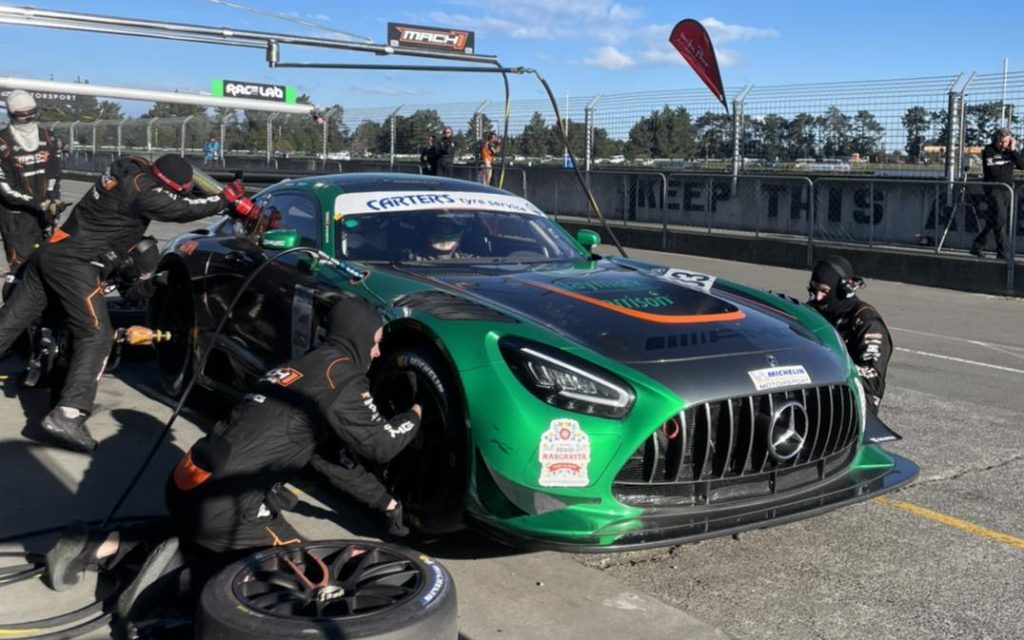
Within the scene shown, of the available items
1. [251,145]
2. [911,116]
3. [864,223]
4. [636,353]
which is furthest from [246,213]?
[251,145]

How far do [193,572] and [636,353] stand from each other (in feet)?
5.75

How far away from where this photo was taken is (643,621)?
11.9 ft

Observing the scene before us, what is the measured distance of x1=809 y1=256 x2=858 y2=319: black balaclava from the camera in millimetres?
5719

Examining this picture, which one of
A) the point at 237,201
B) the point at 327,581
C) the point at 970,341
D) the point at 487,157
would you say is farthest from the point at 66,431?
the point at 487,157

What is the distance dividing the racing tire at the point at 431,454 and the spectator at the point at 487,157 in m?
17.1

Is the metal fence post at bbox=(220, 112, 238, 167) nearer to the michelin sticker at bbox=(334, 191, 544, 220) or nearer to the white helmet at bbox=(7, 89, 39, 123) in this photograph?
the white helmet at bbox=(7, 89, 39, 123)

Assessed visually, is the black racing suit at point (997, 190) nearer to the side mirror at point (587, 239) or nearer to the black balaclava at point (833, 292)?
the black balaclava at point (833, 292)

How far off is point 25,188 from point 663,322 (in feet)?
20.2

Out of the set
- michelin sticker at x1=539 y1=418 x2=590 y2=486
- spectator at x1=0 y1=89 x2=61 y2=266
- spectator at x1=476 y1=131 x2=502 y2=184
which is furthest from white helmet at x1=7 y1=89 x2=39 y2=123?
spectator at x1=476 y1=131 x2=502 y2=184

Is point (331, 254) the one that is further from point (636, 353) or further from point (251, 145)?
point (251, 145)

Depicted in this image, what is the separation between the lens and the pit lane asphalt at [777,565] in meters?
3.64

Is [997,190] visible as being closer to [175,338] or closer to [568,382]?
[175,338]

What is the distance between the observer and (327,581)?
313 cm

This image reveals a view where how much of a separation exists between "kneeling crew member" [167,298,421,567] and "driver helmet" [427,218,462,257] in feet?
5.02
